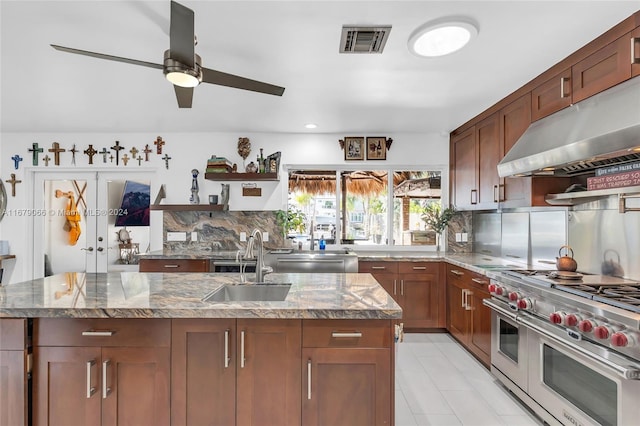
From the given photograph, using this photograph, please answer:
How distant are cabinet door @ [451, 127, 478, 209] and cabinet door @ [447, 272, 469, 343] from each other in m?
0.90

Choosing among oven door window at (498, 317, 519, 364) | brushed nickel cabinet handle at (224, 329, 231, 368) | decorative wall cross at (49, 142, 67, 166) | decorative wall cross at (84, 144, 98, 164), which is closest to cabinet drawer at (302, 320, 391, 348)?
brushed nickel cabinet handle at (224, 329, 231, 368)

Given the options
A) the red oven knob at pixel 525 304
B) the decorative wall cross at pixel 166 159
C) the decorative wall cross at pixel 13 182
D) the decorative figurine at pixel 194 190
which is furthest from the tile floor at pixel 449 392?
the decorative wall cross at pixel 13 182

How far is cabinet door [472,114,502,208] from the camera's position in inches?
126

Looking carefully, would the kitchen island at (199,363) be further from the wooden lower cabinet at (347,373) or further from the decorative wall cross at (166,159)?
the decorative wall cross at (166,159)

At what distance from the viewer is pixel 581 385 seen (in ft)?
6.00

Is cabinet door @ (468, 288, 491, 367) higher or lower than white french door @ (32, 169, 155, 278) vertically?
lower

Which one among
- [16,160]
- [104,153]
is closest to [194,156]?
[104,153]

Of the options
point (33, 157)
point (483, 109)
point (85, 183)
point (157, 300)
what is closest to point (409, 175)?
point (483, 109)

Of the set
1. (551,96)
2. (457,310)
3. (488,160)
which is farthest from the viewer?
(457,310)

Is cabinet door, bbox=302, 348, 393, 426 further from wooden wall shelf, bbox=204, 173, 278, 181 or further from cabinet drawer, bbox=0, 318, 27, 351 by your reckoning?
wooden wall shelf, bbox=204, 173, 278, 181

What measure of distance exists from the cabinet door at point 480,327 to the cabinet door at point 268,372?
199cm

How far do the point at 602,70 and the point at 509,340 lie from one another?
6.11 feet

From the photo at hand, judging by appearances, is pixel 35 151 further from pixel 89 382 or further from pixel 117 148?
pixel 89 382

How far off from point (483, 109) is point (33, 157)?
528 centimetres
